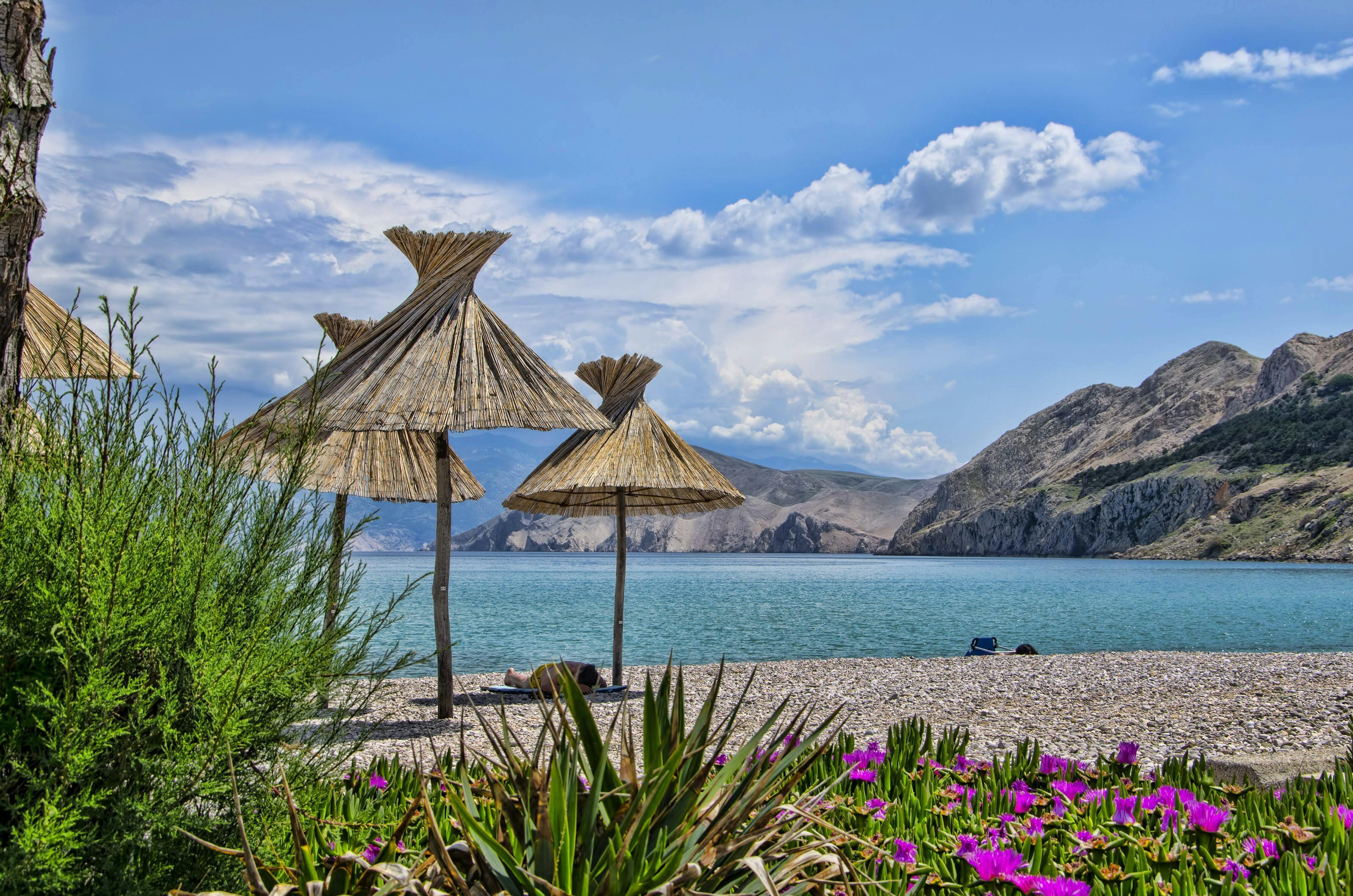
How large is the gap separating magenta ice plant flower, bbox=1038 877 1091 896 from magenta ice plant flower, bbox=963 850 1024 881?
2.8 inches

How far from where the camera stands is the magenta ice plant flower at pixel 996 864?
199cm

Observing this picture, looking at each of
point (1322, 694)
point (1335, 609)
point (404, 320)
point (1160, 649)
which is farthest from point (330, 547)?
point (1335, 609)

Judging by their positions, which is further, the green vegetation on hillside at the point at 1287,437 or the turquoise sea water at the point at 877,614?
the green vegetation on hillside at the point at 1287,437

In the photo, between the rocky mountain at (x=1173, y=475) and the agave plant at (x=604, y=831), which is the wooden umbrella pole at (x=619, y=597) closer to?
the agave plant at (x=604, y=831)

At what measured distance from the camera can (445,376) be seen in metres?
7.56

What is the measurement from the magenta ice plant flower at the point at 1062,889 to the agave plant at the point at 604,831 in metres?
0.44

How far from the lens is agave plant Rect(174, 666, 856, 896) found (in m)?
1.78

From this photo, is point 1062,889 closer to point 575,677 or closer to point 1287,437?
point 575,677

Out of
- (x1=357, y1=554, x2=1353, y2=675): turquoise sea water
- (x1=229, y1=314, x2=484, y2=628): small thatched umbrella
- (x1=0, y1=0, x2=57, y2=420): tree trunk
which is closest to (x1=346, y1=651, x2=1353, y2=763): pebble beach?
(x1=357, y1=554, x2=1353, y2=675): turquoise sea water

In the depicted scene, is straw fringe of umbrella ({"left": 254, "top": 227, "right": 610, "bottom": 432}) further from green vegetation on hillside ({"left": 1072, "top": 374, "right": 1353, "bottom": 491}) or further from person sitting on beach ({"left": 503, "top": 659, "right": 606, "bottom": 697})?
green vegetation on hillside ({"left": 1072, "top": 374, "right": 1353, "bottom": 491})

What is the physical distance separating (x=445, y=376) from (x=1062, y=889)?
6555 millimetres

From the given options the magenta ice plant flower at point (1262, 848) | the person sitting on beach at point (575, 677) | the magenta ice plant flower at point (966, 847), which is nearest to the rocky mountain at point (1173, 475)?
the person sitting on beach at point (575, 677)

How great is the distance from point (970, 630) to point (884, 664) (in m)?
11.4

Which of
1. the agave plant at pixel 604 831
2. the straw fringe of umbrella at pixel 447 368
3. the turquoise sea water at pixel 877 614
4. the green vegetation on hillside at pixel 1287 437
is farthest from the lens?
the green vegetation on hillside at pixel 1287 437
